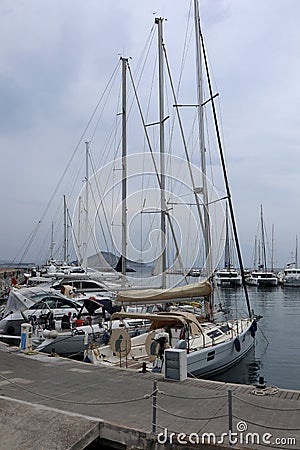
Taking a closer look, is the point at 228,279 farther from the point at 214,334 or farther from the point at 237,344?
the point at 214,334

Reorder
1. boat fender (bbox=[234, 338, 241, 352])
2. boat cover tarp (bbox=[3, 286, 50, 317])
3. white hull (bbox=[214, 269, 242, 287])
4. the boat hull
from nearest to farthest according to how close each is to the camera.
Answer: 1. the boat hull
2. boat fender (bbox=[234, 338, 241, 352])
3. boat cover tarp (bbox=[3, 286, 50, 317])
4. white hull (bbox=[214, 269, 242, 287])

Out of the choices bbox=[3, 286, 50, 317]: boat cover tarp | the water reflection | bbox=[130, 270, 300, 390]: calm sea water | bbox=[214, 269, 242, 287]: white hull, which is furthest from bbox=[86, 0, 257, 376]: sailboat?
bbox=[214, 269, 242, 287]: white hull

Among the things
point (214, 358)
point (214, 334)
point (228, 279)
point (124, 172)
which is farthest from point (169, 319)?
point (228, 279)

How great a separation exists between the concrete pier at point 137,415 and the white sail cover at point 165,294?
8888 millimetres

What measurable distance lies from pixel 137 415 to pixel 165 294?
504 inches

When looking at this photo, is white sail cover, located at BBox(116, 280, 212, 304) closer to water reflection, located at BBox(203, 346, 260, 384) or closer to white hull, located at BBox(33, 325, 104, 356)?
white hull, located at BBox(33, 325, 104, 356)

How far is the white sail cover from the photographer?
21844 mm

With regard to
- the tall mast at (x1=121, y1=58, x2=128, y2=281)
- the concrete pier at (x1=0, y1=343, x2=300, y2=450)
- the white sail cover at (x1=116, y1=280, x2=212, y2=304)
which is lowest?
the concrete pier at (x1=0, y1=343, x2=300, y2=450)

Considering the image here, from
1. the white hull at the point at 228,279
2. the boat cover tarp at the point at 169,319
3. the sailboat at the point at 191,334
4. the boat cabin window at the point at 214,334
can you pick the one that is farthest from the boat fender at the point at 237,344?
the white hull at the point at 228,279

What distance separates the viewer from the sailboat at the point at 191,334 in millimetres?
16344

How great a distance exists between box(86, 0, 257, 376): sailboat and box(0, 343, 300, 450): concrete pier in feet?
10.8

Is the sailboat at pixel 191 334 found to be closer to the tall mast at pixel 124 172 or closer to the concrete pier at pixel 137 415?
the concrete pier at pixel 137 415

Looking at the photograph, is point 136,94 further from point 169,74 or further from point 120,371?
point 120,371

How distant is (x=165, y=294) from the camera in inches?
877
